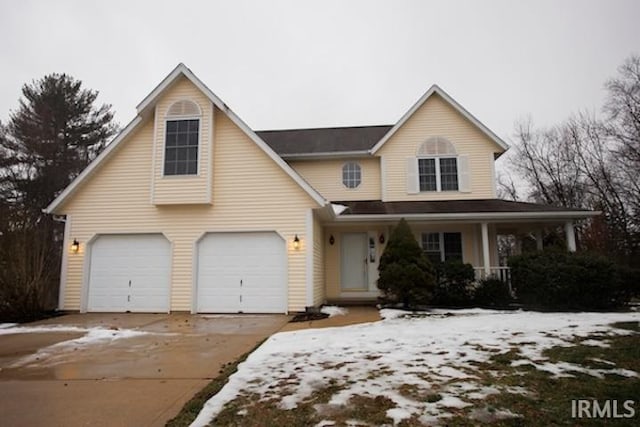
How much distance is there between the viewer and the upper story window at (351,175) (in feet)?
44.4

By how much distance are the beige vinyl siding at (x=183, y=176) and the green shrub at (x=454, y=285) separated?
7.03 m

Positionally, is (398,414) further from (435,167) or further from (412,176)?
(435,167)

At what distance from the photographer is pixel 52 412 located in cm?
334

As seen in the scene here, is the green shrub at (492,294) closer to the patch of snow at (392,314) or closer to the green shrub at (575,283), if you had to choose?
the green shrub at (575,283)

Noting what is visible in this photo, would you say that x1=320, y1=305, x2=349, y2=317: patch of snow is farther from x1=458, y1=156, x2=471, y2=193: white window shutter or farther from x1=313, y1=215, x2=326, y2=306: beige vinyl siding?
x1=458, y1=156, x2=471, y2=193: white window shutter

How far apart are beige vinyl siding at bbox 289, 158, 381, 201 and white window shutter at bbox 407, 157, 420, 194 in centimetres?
112

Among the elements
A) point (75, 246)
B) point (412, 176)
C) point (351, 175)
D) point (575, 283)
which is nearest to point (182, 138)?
point (75, 246)

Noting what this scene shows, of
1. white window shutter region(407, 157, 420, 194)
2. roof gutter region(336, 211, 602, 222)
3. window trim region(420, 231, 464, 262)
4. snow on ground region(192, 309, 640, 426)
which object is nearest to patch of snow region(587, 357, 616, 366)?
snow on ground region(192, 309, 640, 426)

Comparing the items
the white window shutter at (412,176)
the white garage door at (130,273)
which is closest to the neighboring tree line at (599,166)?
the white window shutter at (412,176)

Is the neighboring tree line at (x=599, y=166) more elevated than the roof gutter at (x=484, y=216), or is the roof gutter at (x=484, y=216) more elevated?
the neighboring tree line at (x=599, y=166)

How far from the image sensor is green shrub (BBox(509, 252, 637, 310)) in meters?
8.72

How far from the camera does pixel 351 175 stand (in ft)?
44.6

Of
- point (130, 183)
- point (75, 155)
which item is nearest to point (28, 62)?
point (75, 155)

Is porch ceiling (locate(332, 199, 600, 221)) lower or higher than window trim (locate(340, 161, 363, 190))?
lower
